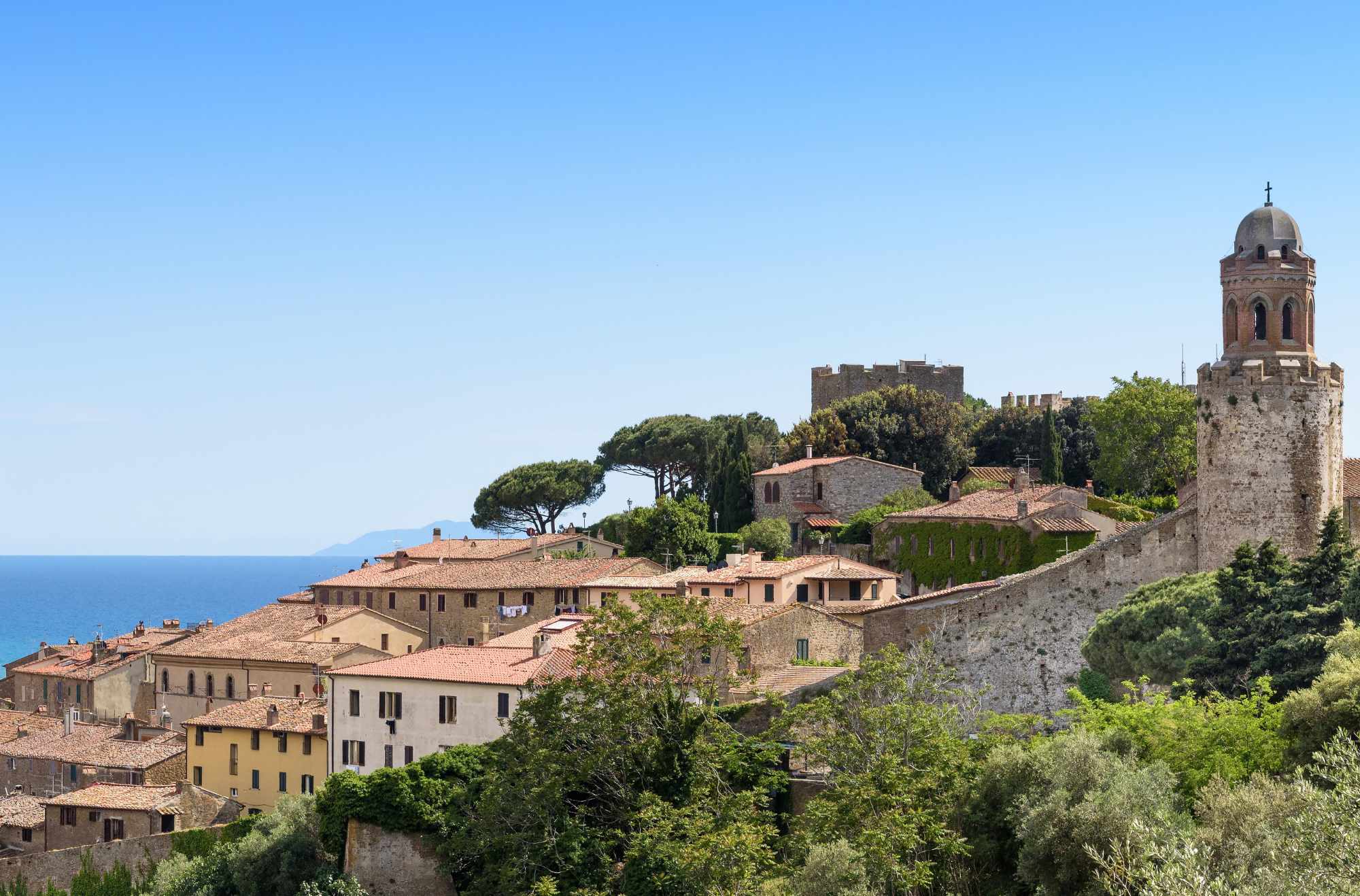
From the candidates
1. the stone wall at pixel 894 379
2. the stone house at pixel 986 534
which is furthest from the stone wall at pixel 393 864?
the stone wall at pixel 894 379

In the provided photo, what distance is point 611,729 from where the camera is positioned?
3534 cm

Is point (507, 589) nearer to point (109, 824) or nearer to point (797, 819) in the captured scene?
point (109, 824)

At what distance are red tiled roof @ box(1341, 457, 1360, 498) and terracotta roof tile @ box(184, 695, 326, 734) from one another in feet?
92.2

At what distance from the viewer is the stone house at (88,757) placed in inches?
2018

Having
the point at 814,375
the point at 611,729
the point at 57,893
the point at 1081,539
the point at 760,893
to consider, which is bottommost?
the point at 57,893

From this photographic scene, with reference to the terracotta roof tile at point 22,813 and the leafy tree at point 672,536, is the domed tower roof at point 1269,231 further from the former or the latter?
the terracotta roof tile at point 22,813

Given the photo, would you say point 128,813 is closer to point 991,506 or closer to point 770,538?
point 770,538

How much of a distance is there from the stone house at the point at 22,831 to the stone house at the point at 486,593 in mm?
15685

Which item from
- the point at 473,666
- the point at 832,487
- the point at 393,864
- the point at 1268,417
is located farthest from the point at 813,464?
A: the point at 1268,417

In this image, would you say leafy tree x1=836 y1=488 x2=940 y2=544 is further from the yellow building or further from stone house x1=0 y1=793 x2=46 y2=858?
stone house x1=0 y1=793 x2=46 y2=858

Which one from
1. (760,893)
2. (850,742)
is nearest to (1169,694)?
(850,742)

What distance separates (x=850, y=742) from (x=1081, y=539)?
21023 mm

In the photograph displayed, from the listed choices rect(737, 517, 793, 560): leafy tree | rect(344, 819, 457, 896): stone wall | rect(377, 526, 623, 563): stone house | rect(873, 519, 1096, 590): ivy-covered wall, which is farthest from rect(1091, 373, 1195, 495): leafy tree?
rect(344, 819, 457, 896): stone wall

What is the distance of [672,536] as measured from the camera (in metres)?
66.9
